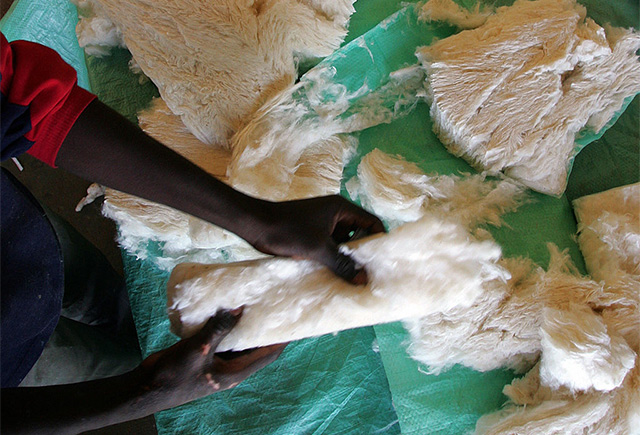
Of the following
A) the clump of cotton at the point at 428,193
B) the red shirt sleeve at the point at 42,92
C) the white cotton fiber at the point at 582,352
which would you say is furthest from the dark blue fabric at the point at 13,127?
the white cotton fiber at the point at 582,352

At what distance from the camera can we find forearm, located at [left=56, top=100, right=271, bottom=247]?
595mm

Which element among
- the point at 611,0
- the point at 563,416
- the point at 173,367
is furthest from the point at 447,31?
the point at 173,367

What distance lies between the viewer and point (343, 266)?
2.38ft

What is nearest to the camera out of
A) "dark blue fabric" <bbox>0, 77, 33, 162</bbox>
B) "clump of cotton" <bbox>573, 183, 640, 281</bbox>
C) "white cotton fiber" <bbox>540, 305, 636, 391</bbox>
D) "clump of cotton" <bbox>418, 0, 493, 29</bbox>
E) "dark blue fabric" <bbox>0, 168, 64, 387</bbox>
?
"dark blue fabric" <bbox>0, 77, 33, 162</bbox>

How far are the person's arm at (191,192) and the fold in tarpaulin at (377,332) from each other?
0.39m

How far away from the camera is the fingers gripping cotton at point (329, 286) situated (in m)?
0.72

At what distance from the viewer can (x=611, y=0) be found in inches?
44.4

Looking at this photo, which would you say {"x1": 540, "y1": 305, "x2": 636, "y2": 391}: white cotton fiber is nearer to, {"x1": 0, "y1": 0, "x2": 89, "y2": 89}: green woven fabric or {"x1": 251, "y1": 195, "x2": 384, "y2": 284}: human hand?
{"x1": 251, "y1": 195, "x2": 384, "y2": 284}: human hand

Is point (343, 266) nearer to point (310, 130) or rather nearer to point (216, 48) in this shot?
point (310, 130)

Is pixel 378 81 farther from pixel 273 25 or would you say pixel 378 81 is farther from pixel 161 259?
pixel 161 259

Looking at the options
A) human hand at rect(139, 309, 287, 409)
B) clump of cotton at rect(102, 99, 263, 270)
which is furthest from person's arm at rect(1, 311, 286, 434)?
clump of cotton at rect(102, 99, 263, 270)

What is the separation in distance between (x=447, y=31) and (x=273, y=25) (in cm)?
45

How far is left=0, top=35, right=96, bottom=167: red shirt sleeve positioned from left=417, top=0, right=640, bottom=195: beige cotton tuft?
0.74m

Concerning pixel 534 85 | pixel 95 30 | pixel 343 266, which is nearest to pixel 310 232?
pixel 343 266
